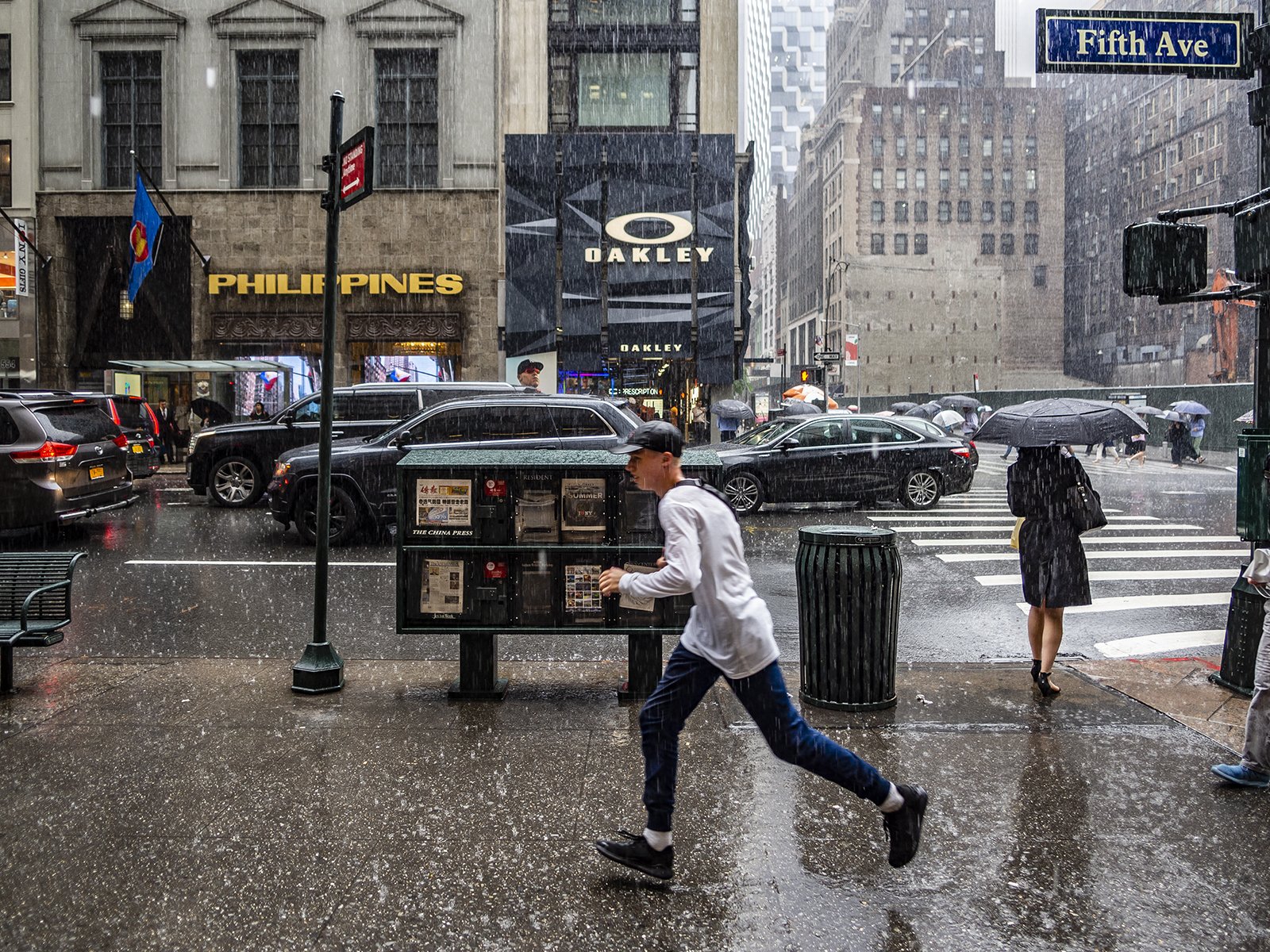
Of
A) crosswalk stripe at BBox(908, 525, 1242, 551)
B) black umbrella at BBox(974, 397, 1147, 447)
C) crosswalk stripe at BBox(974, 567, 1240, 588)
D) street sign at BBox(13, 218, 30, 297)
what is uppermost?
street sign at BBox(13, 218, 30, 297)

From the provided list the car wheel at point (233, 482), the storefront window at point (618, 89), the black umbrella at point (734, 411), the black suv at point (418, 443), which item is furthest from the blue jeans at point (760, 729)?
the storefront window at point (618, 89)

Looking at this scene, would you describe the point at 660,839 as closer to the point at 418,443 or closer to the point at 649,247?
the point at 418,443

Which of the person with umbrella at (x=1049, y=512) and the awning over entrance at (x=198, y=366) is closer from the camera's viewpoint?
the person with umbrella at (x=1049, y=512)

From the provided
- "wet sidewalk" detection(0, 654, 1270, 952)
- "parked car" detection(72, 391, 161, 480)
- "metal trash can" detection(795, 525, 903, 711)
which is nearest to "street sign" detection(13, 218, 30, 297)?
"parked car" detection(72, 391, 161, 480)

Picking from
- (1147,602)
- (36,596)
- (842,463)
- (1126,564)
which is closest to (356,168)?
(36,596)

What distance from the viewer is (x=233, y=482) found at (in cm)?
1706

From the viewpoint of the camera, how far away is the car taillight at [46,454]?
1234cm

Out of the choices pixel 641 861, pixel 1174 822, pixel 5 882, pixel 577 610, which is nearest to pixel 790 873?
pixel 641 861

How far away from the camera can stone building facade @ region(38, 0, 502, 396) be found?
28812mm

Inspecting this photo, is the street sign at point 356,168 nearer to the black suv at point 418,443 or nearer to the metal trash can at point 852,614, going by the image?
the metal trash can at point 852,614

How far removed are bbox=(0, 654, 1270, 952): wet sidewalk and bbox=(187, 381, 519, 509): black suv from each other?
960 centimetres

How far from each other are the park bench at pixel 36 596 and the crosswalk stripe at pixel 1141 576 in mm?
8368

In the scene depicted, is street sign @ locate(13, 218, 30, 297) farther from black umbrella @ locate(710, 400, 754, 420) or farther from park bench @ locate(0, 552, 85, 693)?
park bench @ locate(0, 552, 85, 693)

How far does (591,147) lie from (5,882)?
90.0ft
